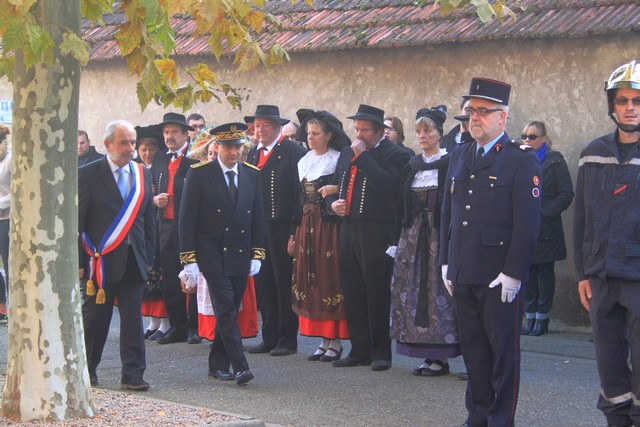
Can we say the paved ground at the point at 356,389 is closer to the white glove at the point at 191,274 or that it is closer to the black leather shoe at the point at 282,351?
the black leather shoe at the point at 282,351

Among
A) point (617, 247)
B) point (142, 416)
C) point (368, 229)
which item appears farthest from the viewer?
point (368, 229)

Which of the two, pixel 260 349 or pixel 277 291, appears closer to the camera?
pixel 260 349

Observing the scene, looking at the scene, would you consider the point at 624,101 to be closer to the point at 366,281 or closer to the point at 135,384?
the point at 366,281

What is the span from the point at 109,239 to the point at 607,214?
12.0 ft

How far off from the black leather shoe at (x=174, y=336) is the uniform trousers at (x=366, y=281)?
6.94ft

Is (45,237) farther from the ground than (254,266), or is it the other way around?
(45,237)

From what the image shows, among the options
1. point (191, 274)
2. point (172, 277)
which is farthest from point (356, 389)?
point (172, 277)

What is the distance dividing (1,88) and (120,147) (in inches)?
451

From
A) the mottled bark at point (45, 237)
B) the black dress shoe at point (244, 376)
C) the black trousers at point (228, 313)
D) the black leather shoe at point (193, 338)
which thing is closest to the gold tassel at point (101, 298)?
the black trousers at point (228, 313)

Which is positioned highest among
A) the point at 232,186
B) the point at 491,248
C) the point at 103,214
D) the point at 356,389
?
the point at 232,186

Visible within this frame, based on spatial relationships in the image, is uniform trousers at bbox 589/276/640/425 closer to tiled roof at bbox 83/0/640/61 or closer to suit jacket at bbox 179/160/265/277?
suit jacket at bbox 179/160/265/277

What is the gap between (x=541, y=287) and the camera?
1173 cm

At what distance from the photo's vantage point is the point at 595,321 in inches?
279

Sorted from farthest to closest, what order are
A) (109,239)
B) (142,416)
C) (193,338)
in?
(193,338), (109,239), (142,416)
